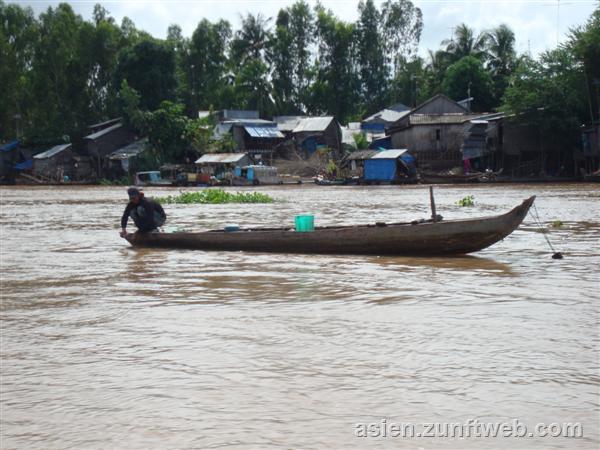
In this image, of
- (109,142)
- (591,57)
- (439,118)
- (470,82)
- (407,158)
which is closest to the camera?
(591,57)

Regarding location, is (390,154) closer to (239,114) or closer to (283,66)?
(239,114)

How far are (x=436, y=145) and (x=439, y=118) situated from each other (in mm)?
1495

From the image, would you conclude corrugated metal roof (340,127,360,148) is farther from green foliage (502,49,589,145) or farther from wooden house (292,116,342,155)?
green foliage (502,49,589,145)

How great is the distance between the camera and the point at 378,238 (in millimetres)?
9023

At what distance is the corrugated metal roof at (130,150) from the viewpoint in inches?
1631

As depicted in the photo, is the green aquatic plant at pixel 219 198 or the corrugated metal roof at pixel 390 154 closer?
the green aquatic plant at pixel 219 198

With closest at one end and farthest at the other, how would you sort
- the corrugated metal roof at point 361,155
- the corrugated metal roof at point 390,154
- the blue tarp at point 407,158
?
the corrugated metal roof at point 390,154
the blue tarp at point 407,158
the corrugated metal roof at point 361,155

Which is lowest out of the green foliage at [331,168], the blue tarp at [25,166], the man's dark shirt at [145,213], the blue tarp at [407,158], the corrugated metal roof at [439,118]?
the man's dark shirt at [145,213]

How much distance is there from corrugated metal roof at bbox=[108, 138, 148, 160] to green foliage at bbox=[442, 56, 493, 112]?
19.6 m

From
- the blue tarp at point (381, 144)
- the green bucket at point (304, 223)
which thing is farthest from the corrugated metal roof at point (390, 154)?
the green bucket at point (304, 223)

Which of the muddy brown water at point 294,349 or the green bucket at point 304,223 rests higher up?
the green bucket at point 304,223

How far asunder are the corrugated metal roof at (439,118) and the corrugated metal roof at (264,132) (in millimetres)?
9250

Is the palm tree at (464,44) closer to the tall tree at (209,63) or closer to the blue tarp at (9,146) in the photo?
the tall tree at (209,63)

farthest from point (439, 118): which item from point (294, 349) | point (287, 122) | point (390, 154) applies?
point (294, 349)
